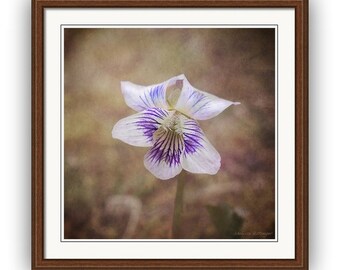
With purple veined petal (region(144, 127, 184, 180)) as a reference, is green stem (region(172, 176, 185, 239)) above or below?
below

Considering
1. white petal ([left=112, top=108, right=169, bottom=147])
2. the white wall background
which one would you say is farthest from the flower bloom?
the white wall background

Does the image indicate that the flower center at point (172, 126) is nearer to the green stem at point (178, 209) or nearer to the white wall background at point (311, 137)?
the green stem at point (178, 209)

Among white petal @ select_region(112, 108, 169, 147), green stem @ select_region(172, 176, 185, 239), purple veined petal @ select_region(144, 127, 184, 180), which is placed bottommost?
green stem @ select_region(172, 176, 185, 239)

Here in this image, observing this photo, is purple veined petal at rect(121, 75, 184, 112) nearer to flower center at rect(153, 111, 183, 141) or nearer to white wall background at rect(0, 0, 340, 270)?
flower center at rect(153, 111, 183, 141)

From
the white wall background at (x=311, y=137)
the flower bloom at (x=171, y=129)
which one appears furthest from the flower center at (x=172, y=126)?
the white wall background at (x=311, y=137)

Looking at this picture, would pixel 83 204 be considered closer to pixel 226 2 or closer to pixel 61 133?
pixel 61 133

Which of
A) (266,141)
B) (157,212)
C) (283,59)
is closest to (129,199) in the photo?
(157,212)

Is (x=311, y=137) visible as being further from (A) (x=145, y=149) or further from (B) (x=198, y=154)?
(A) (x=145, y=149)
